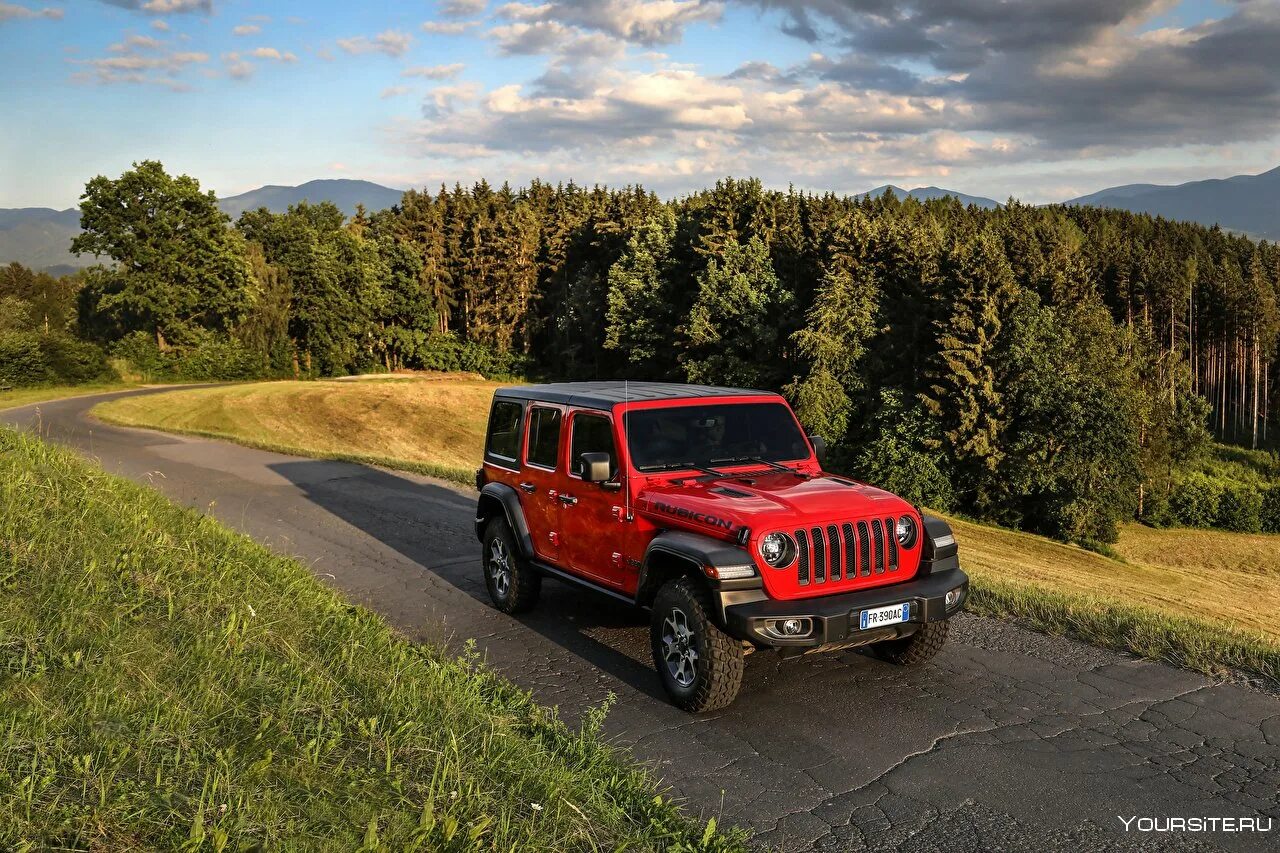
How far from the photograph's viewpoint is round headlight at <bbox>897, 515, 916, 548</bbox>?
6.70 meters

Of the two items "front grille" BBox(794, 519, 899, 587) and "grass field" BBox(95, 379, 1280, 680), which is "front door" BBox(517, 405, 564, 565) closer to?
"front grille" BBox(794, 519, 899, 587)

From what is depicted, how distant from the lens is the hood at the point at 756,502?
629 centimetres

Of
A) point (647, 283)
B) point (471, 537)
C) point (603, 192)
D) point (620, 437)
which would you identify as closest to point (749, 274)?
point (647, 283)

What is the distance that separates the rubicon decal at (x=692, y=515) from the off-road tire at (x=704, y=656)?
0.44m

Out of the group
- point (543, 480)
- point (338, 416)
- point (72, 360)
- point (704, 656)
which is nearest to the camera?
point (704, 656)

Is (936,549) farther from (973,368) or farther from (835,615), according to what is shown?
(973,368)

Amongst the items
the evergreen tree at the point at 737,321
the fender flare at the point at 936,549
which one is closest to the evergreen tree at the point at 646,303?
the evergreen tree at the point at 737,321

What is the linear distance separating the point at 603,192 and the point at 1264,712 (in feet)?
281

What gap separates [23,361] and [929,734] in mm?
55222

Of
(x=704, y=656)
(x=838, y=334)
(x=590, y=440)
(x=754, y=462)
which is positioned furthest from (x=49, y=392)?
(x=704, y=656)

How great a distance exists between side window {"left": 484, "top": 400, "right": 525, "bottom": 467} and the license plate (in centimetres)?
414

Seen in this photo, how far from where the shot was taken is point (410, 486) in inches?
669

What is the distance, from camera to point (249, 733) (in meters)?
4.61

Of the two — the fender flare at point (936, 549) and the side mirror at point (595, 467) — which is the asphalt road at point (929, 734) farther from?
the side mirror at point (595, 467)
